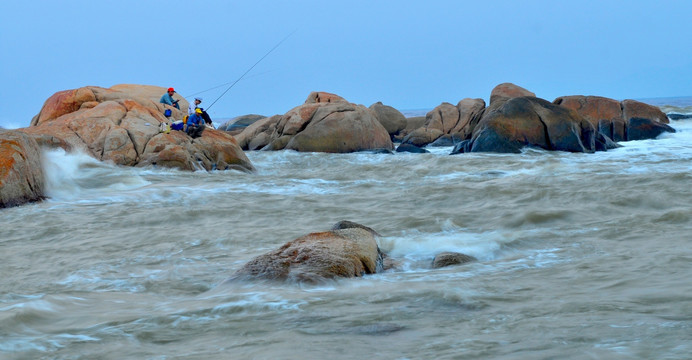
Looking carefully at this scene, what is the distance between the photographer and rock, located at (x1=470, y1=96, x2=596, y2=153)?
19.4 meters

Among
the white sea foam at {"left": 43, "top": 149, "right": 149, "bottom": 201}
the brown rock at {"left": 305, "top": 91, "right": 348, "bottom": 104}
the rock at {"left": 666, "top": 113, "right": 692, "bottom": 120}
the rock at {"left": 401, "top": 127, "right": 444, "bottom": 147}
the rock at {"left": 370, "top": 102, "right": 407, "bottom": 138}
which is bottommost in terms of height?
the white sea foam at {"left": 43, "top": 149, "right": 149, "bottom": 201}

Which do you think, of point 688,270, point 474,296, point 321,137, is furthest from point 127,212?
point 321,137

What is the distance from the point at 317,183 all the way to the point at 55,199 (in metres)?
4.85

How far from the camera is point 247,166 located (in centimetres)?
1688

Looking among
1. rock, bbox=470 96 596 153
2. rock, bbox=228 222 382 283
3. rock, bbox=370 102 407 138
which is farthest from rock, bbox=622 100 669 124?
rock, bbox=228 222 382 283

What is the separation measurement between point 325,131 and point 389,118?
9342mm

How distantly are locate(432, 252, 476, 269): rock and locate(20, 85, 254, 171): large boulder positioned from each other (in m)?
10.2

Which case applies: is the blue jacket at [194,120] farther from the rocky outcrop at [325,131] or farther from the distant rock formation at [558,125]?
the distant rock formation at [558,125]

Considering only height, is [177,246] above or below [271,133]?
below

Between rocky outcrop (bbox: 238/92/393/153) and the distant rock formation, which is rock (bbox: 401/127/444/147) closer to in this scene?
the distant rock formation

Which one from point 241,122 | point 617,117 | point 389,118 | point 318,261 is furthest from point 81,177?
point 241,122

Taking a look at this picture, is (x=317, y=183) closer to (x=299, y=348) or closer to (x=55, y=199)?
(x=55, y=199)

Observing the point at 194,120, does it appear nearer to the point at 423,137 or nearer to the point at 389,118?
the point at 423,137

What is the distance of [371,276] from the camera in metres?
5.64
